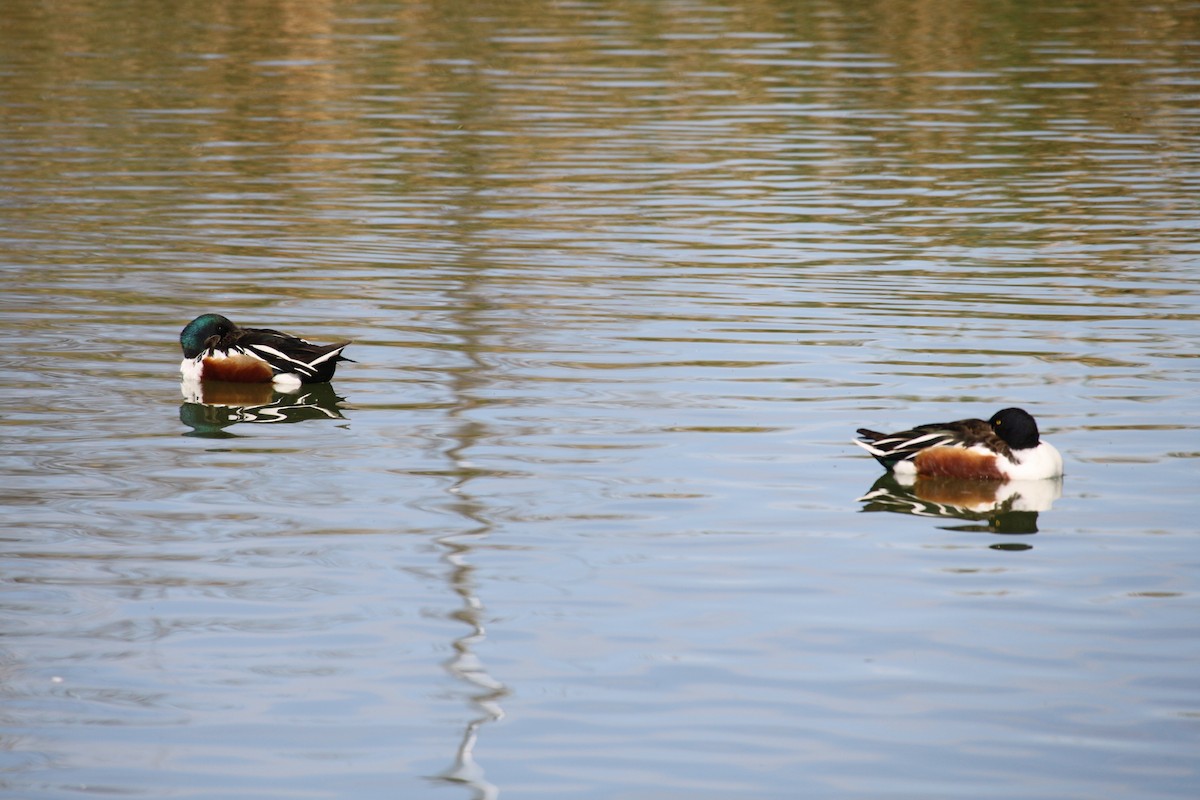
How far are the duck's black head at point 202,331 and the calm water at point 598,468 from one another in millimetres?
476

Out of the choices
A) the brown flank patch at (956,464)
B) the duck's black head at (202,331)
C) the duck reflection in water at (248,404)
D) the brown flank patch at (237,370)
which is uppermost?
the brown flank patch at (956,464)

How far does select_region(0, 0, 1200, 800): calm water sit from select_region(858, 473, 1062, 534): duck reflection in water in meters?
0.04

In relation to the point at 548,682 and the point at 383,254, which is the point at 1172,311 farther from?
the point at 548,682

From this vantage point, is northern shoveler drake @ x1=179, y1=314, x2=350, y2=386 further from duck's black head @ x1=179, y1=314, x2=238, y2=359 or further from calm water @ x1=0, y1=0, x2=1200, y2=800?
calm water @ x1=0, y1=0, x2=1200, y2=800

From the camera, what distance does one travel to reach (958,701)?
8266 mm

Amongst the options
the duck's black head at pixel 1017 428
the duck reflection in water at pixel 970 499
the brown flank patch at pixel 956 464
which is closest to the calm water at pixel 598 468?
the duck reflection in water at pixel 970 499

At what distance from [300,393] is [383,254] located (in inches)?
226

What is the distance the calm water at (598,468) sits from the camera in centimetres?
794

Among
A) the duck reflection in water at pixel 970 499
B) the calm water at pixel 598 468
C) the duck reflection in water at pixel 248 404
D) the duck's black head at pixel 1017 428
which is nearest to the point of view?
the calm water at pixel 598 468

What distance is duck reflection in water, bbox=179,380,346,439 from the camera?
13.8 m

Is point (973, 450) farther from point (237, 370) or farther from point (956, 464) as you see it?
point (237, 370)

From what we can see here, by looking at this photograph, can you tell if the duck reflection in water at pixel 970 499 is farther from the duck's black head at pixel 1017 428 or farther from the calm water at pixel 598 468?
the duck's black head at pixel 1017 428

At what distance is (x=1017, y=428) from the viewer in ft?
37.6

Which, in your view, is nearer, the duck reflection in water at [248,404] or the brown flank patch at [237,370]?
the duck reflection in water at [248,404]
